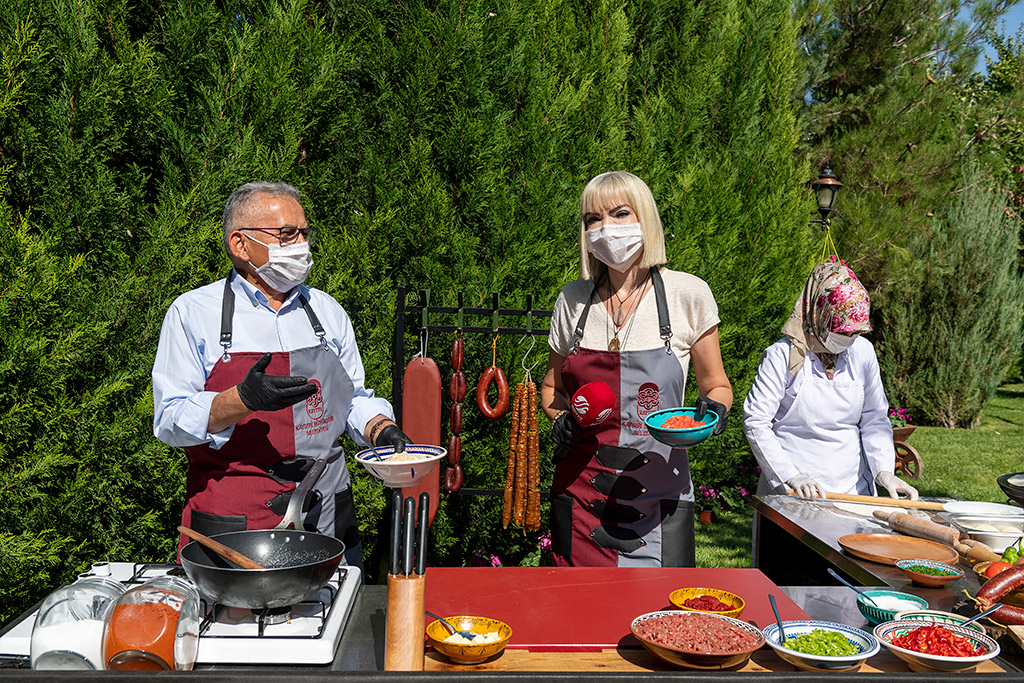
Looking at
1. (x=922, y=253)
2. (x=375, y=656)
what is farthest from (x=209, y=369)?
(x=922, y=253)

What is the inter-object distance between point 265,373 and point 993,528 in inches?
102

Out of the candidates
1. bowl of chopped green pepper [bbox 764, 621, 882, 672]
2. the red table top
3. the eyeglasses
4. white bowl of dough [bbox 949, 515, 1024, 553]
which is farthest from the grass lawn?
the eyeglasses

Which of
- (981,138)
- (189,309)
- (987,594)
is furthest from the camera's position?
(981,138)

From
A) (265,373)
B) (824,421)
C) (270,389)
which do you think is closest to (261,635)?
(270,389)

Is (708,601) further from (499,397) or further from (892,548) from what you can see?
(499,397)

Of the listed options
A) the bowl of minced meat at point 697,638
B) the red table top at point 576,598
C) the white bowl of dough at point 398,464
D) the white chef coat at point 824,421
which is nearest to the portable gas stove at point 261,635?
the red table top at point 576,598

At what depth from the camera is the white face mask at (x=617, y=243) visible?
3.00m

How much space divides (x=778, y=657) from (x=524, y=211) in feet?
12.9

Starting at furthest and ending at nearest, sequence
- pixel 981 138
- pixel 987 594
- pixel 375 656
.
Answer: pixel 981 138, pixel 987 594, pixel 375 656

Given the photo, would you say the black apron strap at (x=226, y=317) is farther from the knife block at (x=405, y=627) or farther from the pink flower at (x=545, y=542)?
the pink flower at (x=545, y=542)

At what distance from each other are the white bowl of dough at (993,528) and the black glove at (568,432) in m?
1.41

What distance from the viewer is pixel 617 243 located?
300 centimetres

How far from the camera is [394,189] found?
5.03 metres

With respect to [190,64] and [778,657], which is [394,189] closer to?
[190,64]
